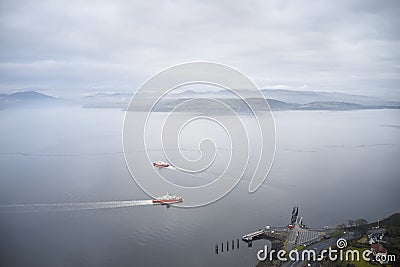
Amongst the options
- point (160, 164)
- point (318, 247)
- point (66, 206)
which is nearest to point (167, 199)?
point (66, 206)

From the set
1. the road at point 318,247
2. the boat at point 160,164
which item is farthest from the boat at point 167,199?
the road at point 318,247

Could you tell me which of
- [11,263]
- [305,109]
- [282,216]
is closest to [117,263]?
[11,263]

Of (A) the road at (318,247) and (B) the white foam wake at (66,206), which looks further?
(B) the white foam wake at (66,206)

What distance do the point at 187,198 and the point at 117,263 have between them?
2.42m

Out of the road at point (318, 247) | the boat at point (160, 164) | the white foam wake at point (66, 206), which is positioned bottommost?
the road at point (318, 247)

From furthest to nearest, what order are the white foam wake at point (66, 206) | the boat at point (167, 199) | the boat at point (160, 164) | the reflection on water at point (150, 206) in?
the boat at point (160, 164)
the boat at point (167, 199)
the white foam wake at point (66, 206)
the reflection on water at point (150, 206)

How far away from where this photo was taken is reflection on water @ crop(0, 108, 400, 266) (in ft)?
15.4

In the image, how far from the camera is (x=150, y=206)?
6.27m

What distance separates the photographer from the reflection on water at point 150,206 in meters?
4.71

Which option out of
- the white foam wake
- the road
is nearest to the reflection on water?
the white foam wake

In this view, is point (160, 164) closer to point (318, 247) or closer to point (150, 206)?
point (150, 206)

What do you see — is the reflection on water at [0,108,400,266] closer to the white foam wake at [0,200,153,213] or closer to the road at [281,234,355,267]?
the white foam wake at [0,200,153,213]

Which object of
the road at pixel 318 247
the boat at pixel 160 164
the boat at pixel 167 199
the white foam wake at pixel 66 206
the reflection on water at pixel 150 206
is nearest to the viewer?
the road at pixel 318 247

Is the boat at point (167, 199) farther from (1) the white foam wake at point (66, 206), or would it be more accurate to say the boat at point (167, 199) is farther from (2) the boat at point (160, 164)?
(2) the boat at point (160, 164)
